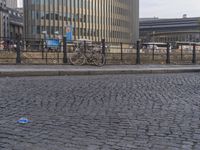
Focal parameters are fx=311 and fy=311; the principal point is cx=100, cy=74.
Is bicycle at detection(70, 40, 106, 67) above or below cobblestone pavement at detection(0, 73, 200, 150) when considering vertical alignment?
above

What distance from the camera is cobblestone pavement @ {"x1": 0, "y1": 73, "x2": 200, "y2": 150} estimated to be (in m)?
4.26

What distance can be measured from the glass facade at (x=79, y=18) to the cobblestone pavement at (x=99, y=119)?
62132 millimetres

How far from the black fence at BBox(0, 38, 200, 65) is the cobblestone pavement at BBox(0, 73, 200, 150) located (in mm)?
9448

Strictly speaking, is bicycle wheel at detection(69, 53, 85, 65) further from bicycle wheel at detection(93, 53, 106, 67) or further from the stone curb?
the stone curb

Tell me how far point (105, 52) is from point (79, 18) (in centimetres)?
6822

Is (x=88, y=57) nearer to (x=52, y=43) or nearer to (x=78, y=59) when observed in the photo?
(x=78, y=59)

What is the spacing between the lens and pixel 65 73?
1428cm

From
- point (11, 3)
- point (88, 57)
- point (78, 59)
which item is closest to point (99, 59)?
point (88, 57)

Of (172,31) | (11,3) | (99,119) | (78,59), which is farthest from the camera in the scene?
(11,3)

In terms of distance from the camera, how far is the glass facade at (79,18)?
7938 centimetres

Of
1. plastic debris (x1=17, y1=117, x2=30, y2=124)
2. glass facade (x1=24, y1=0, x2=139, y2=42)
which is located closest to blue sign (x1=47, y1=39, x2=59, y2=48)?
plastic debris (x1=17, y1=117, x2=30, y2=124)

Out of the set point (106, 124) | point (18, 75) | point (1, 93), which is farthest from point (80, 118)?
point (18, 75)

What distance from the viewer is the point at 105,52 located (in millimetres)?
18906

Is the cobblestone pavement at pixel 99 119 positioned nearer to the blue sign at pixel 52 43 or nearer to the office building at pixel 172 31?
the blue sign at pixel 52 43
